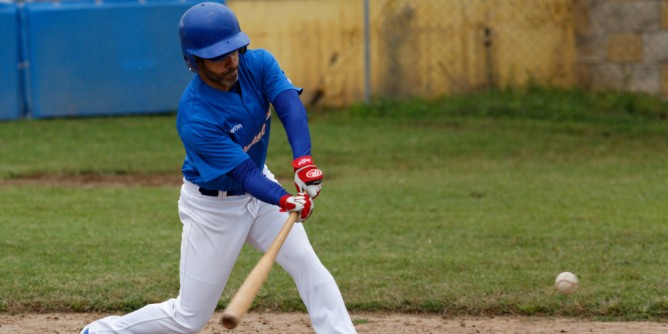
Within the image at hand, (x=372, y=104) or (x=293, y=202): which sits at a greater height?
(x=293, y=202)

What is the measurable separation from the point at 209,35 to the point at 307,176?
2.54 feet

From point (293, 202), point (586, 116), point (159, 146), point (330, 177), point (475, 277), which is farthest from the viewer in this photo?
point (586, 116)

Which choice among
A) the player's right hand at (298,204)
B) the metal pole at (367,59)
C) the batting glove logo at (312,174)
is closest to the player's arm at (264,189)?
the player's right hand at (298,204)

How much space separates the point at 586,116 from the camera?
1458 cm

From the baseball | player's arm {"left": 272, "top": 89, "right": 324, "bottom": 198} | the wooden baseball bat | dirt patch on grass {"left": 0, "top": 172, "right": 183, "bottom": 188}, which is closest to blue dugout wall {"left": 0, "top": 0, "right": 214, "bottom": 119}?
dirt patch on grass {"left": 0, "top": 172, "right": 183, "bottom": 188}

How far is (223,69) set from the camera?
482 centimetres

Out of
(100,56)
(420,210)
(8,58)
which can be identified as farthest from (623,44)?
(8,58)

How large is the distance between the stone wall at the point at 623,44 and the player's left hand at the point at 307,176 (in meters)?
10.7

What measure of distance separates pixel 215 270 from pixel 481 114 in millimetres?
10305

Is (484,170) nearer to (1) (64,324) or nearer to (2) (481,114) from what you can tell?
(2) (481,114)

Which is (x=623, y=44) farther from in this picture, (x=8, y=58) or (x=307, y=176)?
(x=307, y=176)

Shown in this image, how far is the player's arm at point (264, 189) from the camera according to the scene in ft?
15.6

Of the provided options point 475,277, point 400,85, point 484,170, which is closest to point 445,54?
point 400,85

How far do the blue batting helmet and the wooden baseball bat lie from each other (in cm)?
81
